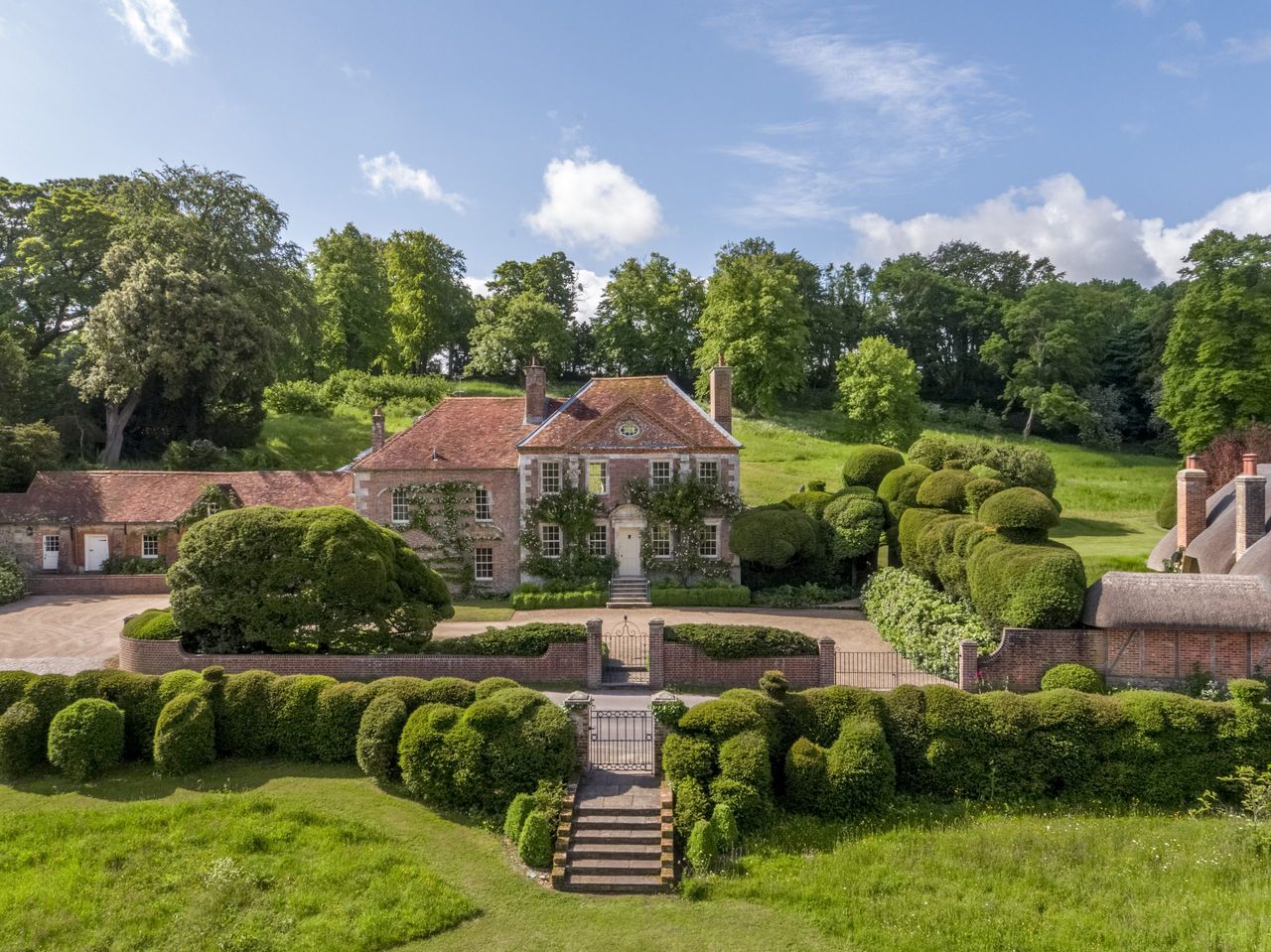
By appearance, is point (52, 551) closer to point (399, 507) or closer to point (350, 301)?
point (399, 507)

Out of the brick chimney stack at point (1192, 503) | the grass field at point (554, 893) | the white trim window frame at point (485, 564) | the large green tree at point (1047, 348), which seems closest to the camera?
the grass field at point (554, 893)

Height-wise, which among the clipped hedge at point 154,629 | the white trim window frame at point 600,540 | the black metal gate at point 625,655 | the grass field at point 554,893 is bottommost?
the grass field at point 554,893

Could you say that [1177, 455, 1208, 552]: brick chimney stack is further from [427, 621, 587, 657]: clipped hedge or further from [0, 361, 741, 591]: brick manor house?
[427, 621, 587, 657]: clipped hedge

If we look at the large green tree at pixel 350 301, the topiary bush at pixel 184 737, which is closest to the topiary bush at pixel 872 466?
the topiary bush at pixel 184 737

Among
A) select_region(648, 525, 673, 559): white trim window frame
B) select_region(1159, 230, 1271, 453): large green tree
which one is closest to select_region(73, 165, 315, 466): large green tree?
select_region(648, 525, 673, 559): white trim window frame

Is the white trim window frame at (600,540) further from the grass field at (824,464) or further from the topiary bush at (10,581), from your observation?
the topiary bush at (10,581)

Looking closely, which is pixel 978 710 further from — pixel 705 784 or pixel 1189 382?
pixel 1189 382

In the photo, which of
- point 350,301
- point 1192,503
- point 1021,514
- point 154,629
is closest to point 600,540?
point 154,629
